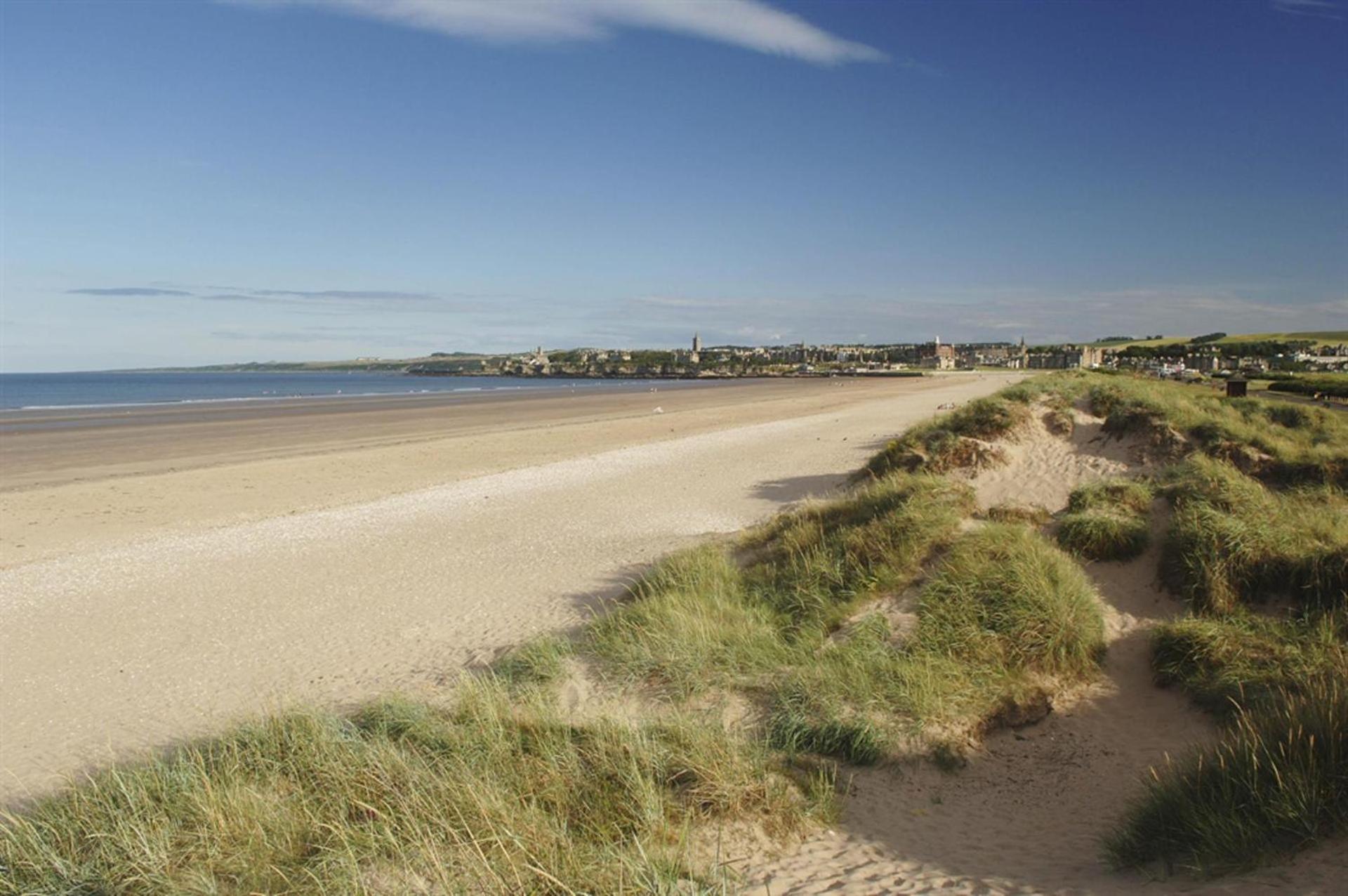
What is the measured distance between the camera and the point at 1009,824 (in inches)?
190

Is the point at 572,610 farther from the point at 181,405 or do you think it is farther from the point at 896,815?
the point at 181,405

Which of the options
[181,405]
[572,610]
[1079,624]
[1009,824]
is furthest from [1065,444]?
[181,405]

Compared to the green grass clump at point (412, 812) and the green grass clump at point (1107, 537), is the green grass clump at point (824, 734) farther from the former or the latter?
the green grass clump at point (1107, 537)

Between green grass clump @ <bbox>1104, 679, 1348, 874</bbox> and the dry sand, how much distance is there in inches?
4.9

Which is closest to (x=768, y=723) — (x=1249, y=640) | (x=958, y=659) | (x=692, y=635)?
(x=692, y=635)

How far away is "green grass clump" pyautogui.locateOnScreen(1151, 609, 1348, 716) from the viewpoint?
561 cm

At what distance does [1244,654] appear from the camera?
6.12 m

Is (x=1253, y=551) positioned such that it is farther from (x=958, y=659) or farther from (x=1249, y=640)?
(x=958, y=659)

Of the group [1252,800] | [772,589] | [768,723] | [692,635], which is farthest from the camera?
[772,589]

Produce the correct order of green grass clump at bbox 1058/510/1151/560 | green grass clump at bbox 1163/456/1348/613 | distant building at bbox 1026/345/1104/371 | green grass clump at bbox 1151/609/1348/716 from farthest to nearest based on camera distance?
distant building at bbox 1026/345/1104/371 < green grass clump at bbox 1058/510/1151/560 < green grass clump at bbox 1163/456/1348/613 < green grass clump at bbox 1151/609/1348/716

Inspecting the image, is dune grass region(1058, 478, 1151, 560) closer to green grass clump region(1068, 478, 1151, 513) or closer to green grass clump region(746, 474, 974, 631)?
green grass clump region(1068, 478, 1151, 513)

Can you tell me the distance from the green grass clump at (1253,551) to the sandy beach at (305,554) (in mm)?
5833

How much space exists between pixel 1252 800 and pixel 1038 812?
128 centimetres

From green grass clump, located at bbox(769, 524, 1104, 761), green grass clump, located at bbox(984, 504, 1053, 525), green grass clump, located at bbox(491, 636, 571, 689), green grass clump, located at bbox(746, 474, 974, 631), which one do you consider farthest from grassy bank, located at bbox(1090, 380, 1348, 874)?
green grass clump, located at bbox(491, 636, 571, 689)
